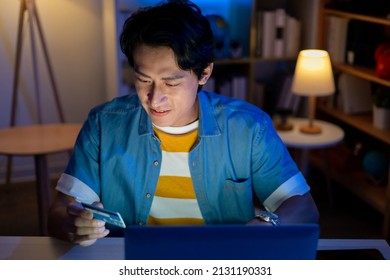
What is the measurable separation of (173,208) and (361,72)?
1868 millimetres

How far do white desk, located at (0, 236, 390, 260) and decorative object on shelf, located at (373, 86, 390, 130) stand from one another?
1.69 m

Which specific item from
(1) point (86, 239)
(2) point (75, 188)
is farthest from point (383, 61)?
(1) point (86, 239)

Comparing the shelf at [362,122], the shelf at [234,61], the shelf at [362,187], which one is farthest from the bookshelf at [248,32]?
the shelf at [362,187]

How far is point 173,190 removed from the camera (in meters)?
1.38

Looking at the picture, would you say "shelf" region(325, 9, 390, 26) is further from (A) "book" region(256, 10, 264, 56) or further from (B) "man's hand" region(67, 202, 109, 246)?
(B) "man's hand" region(67, 202, 109, 246)

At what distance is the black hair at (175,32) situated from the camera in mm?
1224

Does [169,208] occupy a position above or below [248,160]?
below

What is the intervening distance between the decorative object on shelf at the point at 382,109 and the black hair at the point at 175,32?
176cm

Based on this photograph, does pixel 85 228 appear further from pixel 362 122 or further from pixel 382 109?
pixel 362 122

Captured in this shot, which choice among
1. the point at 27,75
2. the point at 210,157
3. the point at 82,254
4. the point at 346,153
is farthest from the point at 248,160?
the point at 27,75

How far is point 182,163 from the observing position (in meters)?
1.38

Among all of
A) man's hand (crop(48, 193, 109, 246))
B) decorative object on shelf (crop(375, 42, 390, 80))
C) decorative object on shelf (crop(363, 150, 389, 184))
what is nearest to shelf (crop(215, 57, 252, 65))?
decorative object on shelf (crop(375, 42, 390, 80))
